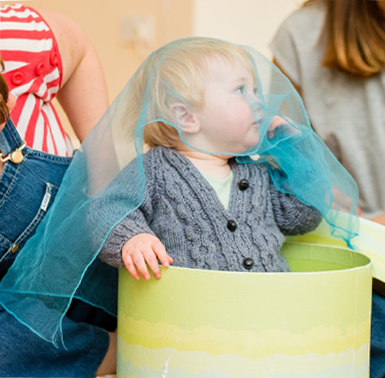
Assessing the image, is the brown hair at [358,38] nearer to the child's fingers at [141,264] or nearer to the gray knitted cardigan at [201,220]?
the gray knitted cardigan at [201,220]

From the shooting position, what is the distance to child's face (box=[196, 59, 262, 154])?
771 mm

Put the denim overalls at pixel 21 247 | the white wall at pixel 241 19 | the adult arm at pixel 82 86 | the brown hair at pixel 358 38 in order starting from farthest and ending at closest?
the white wall at pixel 241 19 → the brown hair at pixel 358 38 → the adult arm at pixel 82 86 → the denim overalls at pixel 21 247

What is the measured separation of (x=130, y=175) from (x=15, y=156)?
165mm

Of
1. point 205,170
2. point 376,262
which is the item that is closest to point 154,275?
point 205,170

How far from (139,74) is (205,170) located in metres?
0.16

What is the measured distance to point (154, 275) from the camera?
0.64 metres

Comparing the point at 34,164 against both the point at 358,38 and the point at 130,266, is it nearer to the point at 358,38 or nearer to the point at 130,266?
the point at 130,266

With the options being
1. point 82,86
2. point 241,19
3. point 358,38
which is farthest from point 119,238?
point 241,19

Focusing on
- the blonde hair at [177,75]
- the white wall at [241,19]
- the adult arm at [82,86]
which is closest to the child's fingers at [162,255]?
the blonde hair at [177,75]

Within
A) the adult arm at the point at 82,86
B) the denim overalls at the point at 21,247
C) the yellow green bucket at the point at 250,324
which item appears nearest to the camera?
the yellow green bucket at the point at 250,324

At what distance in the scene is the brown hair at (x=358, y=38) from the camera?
104cm

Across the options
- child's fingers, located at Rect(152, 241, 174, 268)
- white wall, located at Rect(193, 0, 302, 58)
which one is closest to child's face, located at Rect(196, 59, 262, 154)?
child's fingers, located at Rect(152, 241, 174, 268)

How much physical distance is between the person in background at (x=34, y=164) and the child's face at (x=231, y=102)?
23 cm

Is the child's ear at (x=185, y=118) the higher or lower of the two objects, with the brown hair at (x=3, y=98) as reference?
A: lower
